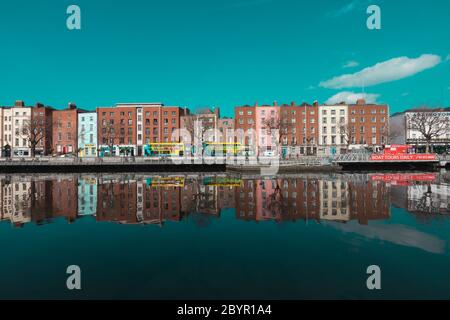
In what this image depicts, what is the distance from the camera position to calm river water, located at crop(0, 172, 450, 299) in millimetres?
7609

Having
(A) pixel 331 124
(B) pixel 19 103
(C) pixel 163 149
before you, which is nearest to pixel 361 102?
(A) pixel 331 124

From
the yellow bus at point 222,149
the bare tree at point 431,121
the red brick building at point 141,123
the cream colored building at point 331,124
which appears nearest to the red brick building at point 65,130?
the red brick building at point 141,123

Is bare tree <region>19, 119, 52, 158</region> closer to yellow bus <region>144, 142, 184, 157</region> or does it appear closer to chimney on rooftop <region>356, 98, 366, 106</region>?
yellow bus <region>144, 142, 184, 157</region>

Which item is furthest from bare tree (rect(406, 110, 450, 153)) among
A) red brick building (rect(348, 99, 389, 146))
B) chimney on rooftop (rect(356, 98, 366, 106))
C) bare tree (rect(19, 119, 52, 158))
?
bare tree (rect(19, 119, 52, 158))

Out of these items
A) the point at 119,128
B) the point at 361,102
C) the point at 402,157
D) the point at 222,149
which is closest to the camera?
the point at 402,157

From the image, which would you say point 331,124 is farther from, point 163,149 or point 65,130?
point 65,130

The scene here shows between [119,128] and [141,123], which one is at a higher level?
[141,123]

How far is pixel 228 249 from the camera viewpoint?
35.1 feet

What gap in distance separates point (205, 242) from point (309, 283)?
500 cm

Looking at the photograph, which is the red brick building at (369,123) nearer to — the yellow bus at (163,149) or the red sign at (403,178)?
the red sign at (403,178)

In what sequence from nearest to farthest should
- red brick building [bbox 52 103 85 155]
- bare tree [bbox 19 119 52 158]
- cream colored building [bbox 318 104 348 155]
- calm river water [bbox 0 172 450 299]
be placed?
1. calm river water [bbox 0 172 450 299]
2. bare tree [bbox 19 119 52 158]
3. red brick building [bbox 52 103 85 155]
4. cream colored building [bbox 318 104 348 155]

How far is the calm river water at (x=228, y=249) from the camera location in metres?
7.61

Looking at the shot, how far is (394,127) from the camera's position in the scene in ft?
306
